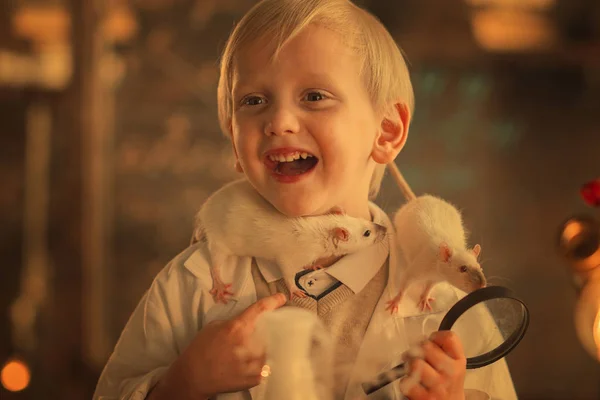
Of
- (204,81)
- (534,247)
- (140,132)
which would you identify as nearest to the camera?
(534,247)

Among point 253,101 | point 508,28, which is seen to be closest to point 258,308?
point 253,101

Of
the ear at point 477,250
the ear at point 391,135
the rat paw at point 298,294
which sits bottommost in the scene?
the rat paw at point 298,294

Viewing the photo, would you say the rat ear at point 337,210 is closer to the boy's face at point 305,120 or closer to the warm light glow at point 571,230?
the boy's face at point 305,120

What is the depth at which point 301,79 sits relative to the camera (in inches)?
17.5

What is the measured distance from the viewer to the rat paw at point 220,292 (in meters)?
0.46

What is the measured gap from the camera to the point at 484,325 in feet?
1.46

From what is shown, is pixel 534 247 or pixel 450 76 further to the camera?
pixel 450 76

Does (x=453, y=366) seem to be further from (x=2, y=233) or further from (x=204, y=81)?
(x=2, y=233)

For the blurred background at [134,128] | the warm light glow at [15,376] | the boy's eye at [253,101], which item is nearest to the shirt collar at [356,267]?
the boy's eye at [253,101]

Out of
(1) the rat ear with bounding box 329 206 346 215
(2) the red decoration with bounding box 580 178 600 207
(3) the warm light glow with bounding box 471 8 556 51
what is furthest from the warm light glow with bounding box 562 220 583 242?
(3) the warm light glow with bounding box 471 8 556 51

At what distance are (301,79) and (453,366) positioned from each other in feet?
0.66

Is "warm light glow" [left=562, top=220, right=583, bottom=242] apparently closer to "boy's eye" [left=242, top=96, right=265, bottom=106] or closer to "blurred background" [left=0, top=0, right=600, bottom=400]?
"boy's eye" [left=242, top=96, right=265, bottom=106]

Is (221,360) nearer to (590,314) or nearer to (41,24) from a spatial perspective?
(590,314)

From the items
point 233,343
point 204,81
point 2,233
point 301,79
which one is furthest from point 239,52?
point 2,233
